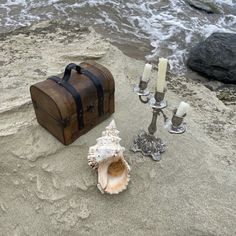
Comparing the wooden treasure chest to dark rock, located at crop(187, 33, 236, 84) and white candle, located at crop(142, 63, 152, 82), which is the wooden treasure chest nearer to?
white candle, located at crop(142, 63, 152, 82)

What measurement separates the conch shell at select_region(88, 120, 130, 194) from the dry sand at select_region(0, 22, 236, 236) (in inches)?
5.8

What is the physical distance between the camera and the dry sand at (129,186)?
1.90 metres

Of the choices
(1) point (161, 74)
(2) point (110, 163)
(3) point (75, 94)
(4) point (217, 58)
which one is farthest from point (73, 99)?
(4) point (217, 58)

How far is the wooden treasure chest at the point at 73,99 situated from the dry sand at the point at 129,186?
0.44 feet

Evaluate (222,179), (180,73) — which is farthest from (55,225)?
(180,73)

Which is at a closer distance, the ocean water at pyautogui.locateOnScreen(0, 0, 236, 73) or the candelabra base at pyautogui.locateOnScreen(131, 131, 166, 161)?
the candelabra base at pyautogui.locateOnScreen(131, 131, 166, 161)

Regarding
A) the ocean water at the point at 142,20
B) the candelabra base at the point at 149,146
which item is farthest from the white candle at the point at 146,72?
the ocean water at the point at 142,20

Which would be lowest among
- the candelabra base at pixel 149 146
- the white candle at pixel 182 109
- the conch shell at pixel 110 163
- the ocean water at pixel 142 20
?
the ocean water at pixel 142 20

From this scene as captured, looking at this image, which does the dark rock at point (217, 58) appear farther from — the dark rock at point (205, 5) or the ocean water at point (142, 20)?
the dark rock at point (205, 5)

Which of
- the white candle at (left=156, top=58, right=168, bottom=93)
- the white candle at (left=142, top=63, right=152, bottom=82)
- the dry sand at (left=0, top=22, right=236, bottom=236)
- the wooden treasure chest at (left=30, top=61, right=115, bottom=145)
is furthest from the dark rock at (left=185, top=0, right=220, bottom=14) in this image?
the white candle at (left=156, top=58, right=168, bottom=93)

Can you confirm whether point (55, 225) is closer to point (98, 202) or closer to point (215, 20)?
point (98, 202)

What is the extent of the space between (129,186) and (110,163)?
0.99 feet

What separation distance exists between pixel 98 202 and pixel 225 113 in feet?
5.59

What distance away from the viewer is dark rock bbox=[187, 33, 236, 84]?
3.88m
